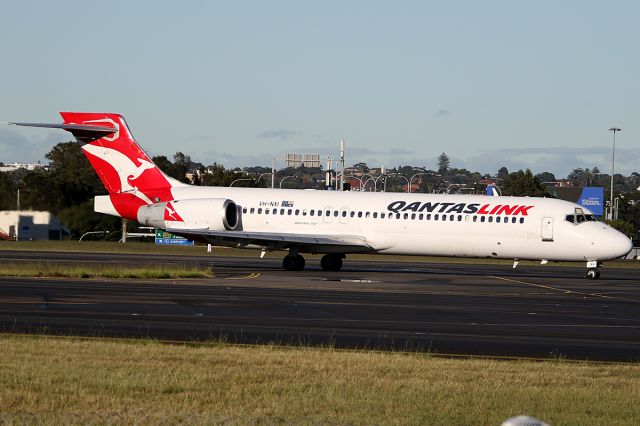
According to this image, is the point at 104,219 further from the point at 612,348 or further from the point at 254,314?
the point at 612,348

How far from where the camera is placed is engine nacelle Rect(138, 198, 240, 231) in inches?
1703

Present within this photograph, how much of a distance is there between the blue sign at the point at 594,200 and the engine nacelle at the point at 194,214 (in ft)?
259

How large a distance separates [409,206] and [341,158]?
52673 millimetres

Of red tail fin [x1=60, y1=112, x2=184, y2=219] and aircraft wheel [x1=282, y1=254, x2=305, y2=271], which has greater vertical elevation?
red tail fin [x1=60, y1=112, x2=184, y2=219]

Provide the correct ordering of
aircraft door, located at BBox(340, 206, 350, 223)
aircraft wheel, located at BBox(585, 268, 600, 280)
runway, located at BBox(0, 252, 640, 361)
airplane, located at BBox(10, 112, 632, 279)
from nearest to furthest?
1. runway, located at BBox(0, 252, 640, 361)
2. airplane, located at BBox(10, 112, 632, 279)
3. aircraft wheel, located at BBox(585, 268, 600, 280)
4. aircraft door, located at BBox(340, 206, 350, 223)

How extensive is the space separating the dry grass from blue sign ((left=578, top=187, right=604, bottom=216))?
103670 mm

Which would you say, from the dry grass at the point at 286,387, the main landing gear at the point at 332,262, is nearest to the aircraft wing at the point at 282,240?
the main landing gear at the point at 332,262

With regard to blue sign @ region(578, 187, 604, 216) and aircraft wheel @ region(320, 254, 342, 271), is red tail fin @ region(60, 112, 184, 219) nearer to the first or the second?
aircraft wheel @ region(320, 254, 342, 271)

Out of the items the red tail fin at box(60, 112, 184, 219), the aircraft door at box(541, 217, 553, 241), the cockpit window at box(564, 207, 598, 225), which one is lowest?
the aircraft door at box(541, 217, 553, 241)

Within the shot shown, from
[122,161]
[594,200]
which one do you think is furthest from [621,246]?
[594,200]

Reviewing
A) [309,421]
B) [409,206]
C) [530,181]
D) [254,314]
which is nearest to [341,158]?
[530,181]

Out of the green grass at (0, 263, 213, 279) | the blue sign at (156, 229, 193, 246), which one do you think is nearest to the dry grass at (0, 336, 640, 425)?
the green grass at (0, 263, 213, 279)

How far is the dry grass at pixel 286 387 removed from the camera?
36.8 ft

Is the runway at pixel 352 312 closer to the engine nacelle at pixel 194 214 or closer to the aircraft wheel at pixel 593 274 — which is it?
the aircraft wheel at pixel 593 274
